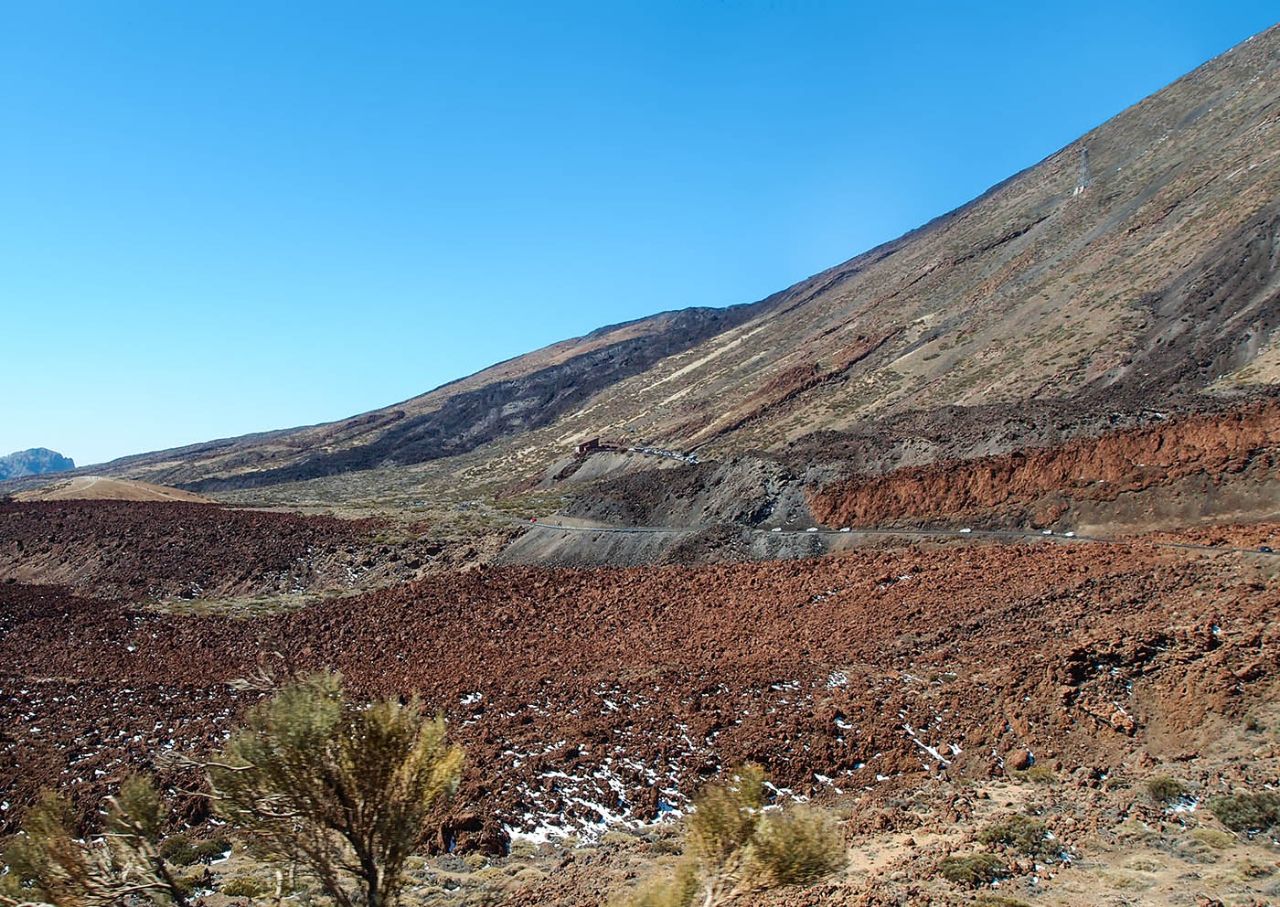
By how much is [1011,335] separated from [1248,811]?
4389cm

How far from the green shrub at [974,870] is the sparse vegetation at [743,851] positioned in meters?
4.06

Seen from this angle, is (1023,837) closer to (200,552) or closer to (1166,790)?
(1166,790)

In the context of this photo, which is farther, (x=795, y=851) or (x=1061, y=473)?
(x=1061, y=473)

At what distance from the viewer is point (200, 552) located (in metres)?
35.5

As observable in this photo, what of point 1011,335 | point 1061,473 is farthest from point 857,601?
point 1011,335

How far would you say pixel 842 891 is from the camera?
31.0ft

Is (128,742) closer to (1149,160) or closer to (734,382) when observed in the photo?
(734,382)

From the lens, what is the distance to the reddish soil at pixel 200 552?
32.6 metres

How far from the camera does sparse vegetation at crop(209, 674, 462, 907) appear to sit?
6.29 metres

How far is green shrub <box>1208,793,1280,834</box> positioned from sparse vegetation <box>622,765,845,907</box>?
7051mm

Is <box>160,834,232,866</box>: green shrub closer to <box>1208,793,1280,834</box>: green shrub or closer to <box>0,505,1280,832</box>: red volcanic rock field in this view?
<box>0,505,1280,832</box>: red volcanic rock field

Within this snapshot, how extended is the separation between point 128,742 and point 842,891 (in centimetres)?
1412

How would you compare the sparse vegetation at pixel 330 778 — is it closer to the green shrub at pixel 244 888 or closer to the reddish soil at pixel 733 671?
the green shrub at pixel 244 888

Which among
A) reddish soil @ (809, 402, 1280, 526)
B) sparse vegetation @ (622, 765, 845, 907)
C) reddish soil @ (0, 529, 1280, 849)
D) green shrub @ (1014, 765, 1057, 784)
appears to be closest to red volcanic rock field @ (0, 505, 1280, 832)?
reddish soil @ (0, 529, 1280, 849)
